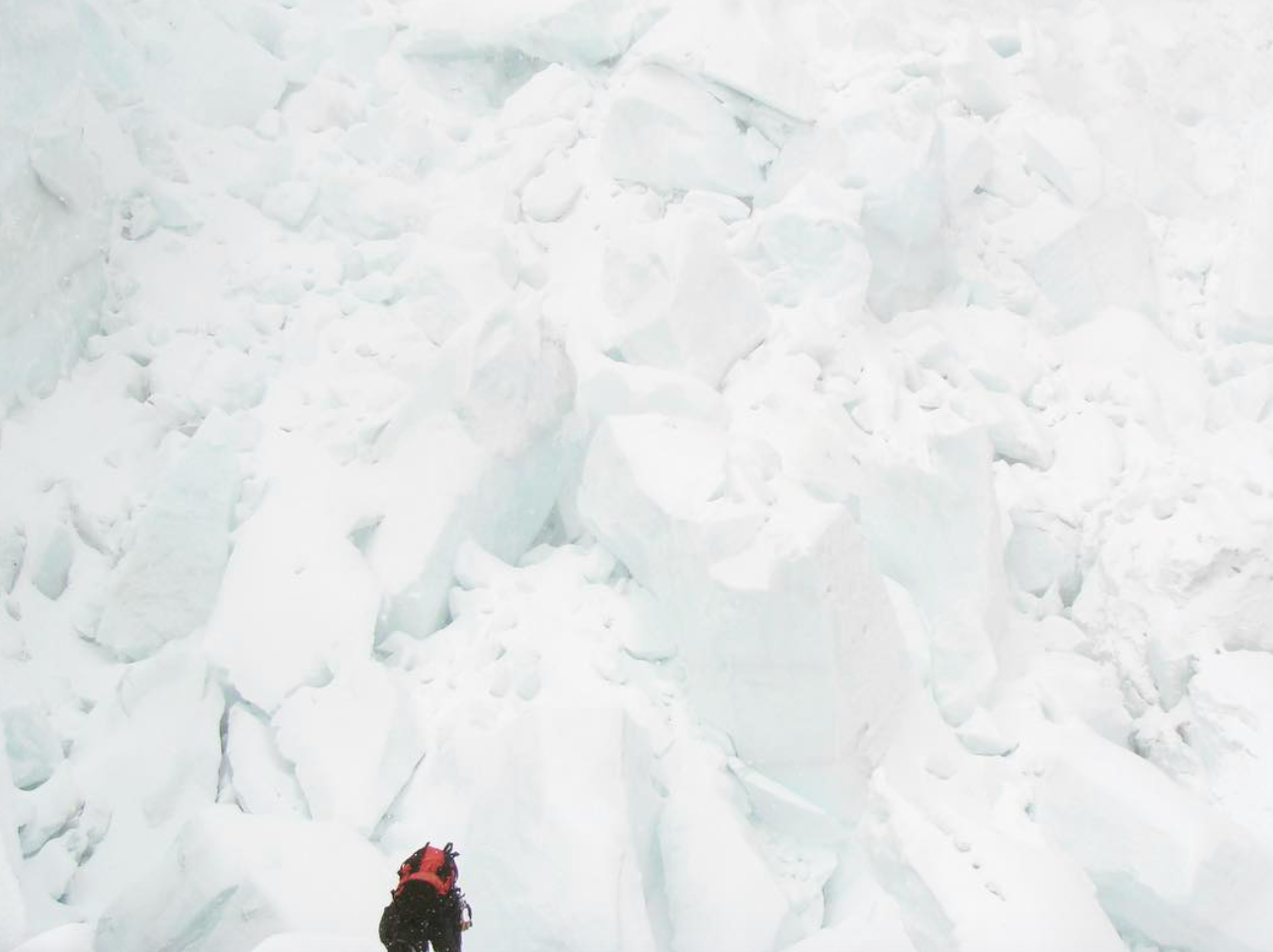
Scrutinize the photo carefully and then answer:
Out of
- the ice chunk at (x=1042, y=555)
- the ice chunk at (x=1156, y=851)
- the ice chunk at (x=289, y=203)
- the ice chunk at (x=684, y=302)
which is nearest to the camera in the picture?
the ice chunk at (x=1156, y=851)

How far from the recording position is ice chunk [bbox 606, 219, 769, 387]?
302 cm

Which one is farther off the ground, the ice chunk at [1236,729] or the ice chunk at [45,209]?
the ice chunk at [45,209]

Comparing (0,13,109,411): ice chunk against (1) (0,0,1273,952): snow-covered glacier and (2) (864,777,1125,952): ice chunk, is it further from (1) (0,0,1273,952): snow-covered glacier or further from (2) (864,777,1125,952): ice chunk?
(2) (864,777,1125,952): ice chunk

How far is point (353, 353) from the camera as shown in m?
3.17

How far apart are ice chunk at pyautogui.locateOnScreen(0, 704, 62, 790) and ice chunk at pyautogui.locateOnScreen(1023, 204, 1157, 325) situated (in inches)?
124

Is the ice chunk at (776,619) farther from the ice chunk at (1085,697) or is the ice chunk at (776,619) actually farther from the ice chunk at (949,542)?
the ice chunk at (1085,697)

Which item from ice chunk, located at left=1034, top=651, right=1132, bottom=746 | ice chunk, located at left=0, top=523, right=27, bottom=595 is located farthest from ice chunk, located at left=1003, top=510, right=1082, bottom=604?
ice chunk, located at left=0, top=523, right=27, bottom=595

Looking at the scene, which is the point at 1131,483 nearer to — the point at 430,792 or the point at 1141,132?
the point at 1141,132

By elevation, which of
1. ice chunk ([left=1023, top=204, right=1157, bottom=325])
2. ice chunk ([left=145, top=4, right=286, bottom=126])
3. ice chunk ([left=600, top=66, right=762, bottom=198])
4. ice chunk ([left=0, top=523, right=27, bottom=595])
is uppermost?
ice chunk ([left=145, top=4, right=286, bottom=126])

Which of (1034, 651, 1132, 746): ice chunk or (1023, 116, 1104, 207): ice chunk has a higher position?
(1023, 116, 1104, 207): ice chunk

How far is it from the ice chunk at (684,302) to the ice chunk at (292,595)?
955 millimetres

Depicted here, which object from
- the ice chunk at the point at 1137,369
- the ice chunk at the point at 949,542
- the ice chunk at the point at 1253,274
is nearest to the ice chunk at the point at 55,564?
the ice chunk at the point at 949,542

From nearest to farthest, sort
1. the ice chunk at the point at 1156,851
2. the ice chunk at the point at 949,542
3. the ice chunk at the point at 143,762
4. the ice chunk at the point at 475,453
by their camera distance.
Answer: the ice chunk at the point at 1156,851
the ice chunk at the point at 143,762
the ice chunk at the point at 949,542
the ice chunk at the point at 475,453

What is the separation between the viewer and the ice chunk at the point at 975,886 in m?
1.93
